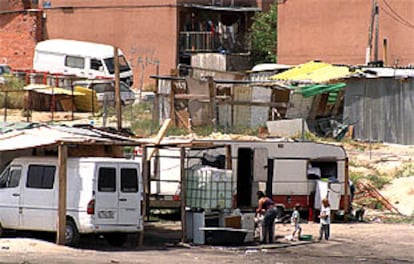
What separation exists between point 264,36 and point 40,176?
42.0 m

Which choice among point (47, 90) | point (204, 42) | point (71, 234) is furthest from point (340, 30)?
point (71, 234)

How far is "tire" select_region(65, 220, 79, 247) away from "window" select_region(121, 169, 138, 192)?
1.37 metres

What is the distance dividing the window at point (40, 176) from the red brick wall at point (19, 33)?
142 ft

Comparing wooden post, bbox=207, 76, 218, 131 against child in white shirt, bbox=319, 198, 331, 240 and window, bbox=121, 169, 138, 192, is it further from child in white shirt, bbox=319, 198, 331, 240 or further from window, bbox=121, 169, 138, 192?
window, bbox=121, 169, 138, 192

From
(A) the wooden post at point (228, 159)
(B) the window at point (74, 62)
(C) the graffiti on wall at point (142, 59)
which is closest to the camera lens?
(A) the wooden post at point (228, 159)

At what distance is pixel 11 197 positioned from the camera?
25016 millimetres

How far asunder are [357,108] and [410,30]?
12162mm

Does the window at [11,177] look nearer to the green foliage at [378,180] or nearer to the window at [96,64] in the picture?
the green foliage at [378,180]

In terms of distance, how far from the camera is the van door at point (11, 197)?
24.9 m

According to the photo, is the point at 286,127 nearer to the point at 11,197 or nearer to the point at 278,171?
the point at 278,171

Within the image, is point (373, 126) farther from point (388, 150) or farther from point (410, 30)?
point (410, 30)

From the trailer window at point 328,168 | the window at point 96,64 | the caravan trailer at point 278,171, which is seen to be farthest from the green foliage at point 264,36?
the caravan trailer at point 278,171

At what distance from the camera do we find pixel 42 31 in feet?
223

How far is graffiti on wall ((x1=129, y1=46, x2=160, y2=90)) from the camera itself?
6488 cm
